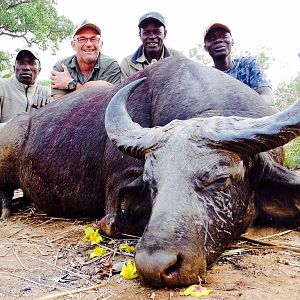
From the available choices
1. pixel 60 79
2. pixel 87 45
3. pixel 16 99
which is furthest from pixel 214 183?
pixel 16 99

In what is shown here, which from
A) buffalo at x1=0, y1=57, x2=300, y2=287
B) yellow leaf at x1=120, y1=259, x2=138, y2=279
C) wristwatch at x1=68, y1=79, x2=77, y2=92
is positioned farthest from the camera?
wristwatch at x1=68, y1=79, x2=77, y2=92

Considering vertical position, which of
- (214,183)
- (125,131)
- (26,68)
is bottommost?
(214,183)

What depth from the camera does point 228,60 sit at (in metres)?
8.77

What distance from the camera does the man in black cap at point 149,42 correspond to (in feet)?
28.6

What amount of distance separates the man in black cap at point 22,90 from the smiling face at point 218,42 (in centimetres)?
332

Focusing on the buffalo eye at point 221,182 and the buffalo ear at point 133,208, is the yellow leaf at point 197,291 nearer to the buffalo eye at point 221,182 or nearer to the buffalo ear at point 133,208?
the buffalo eye at point 221,182

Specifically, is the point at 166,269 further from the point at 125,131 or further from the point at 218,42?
the point at 218,42

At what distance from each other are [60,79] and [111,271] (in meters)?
5.47

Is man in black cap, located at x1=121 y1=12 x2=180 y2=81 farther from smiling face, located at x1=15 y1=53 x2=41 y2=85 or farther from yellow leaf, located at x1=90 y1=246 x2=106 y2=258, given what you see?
yellow leaf, located at x1=90 y1=246 x2=106 y2=258

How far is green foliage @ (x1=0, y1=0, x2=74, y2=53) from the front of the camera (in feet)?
67.1

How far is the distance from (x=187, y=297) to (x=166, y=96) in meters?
2.61

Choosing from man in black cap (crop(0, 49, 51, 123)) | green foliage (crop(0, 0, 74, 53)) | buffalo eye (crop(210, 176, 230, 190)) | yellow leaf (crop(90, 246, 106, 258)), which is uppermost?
green foliage (crop(0, 0, 74, 53))

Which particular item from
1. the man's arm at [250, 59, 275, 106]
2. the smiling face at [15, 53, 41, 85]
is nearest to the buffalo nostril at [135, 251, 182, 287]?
the man's arm at [250, 59, 275, 106]

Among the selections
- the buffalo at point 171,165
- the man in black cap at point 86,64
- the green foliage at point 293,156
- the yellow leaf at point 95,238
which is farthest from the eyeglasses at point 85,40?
the yellow leaf at point 95,238
